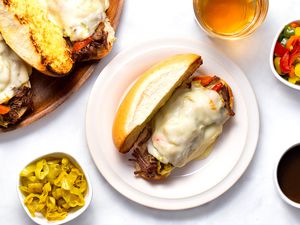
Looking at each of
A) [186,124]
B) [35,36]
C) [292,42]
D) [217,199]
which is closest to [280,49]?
[292,42]

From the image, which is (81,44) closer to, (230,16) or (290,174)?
(230,16)

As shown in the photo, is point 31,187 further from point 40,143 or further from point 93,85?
point 93,85

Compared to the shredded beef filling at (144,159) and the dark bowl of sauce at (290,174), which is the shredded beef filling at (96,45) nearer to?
the shredded beef filling at (144,159)

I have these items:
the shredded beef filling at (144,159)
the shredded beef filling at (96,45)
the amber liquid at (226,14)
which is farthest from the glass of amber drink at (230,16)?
the shredded beef filling at (144,159)

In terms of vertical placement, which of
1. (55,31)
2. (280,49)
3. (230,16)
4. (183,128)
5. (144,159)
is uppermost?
(55,31)

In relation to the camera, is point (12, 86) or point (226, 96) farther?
point (226, 96)

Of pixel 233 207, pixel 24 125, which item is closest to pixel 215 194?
pixel 233 207

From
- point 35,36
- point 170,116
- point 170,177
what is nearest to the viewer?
point 35,36
